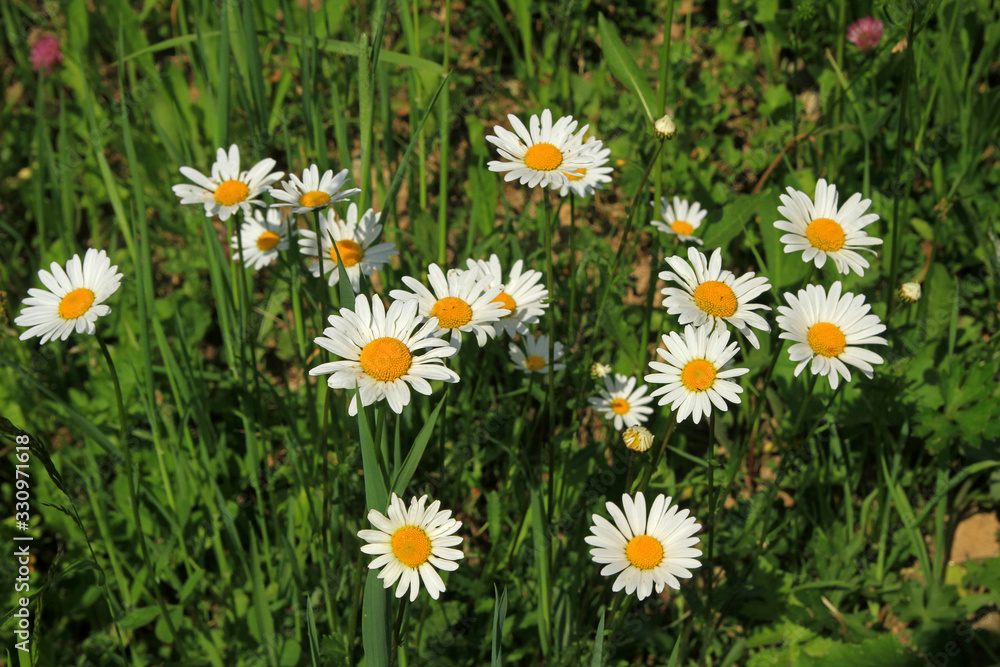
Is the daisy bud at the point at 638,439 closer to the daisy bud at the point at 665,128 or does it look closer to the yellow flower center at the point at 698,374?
the yellow flower center at the point at 698,374

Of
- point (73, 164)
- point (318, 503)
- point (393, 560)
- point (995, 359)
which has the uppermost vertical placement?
point (73, 164)

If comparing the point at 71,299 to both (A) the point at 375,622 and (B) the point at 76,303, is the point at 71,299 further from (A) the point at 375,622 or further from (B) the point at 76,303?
(A) the point at 375,622

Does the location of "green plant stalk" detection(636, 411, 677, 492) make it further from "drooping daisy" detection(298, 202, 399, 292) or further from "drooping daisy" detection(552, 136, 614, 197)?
"drooping daisy" detection(298, 202, 399, 292)

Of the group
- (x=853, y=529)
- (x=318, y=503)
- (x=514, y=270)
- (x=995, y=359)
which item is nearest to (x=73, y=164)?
(x=318, y=503)

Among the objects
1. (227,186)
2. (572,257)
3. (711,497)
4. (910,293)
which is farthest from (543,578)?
(227,186)

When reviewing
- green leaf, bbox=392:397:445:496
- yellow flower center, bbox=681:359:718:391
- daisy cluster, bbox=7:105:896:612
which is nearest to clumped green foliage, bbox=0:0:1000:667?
green leaf, bbox=392:397:445:496

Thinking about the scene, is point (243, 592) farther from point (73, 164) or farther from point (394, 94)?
point (394, 94)
